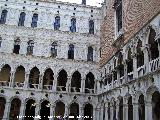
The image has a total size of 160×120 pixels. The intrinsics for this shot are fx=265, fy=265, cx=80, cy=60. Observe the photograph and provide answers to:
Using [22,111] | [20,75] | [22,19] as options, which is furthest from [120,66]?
[22,19]

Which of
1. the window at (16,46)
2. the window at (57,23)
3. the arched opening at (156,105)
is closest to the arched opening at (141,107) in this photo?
the arched opening at (156,105)

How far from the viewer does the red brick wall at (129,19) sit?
1695 cm

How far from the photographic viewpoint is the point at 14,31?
28234 millimetres

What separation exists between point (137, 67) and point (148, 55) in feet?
6.13

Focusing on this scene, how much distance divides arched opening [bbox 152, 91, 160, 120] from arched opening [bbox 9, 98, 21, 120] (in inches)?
Result: 636

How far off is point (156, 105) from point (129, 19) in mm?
7200

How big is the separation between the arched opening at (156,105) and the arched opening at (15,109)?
16.2 meters

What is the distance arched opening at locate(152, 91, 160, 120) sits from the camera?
52.5ft

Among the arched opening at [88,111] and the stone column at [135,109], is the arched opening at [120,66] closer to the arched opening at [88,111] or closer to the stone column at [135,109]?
the stone column at [135,109]

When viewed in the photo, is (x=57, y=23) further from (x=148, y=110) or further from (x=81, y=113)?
(x=148, y=110)

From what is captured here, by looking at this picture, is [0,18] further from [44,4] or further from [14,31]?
Answer: [44,4]

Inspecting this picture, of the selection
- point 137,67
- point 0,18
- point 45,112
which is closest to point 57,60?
point 45,112

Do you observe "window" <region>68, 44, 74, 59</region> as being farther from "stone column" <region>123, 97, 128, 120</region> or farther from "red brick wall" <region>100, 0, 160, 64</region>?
"stone column" <region>123, 97, 128, 120</region>

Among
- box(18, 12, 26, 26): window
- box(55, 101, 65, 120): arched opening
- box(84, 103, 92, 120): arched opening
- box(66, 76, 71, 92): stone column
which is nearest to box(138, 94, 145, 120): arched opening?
box(66, 76, 71, 92): stone column
